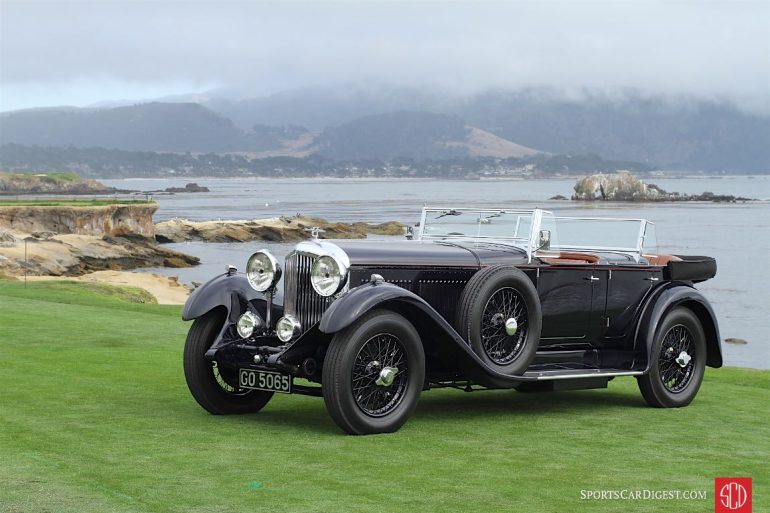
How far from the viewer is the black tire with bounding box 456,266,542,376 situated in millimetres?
9758

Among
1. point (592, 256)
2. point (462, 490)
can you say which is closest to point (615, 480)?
point (462, 490)

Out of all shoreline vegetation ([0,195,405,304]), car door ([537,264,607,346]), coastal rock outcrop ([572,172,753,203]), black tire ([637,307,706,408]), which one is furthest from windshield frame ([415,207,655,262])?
coastal rock outcrop ([572,172,753,203])

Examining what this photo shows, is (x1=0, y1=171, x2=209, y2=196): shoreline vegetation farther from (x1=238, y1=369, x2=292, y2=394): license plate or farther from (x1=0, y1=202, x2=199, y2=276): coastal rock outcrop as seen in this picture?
(x1=238, y1=369, x2=292, y2=394): license plate

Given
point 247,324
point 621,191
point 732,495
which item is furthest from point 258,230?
point 621,191

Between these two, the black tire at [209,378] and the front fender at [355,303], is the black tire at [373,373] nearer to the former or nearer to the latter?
the front fender at [355,303]

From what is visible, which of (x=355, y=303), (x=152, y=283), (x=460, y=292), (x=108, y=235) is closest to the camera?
(x=355, y=303)

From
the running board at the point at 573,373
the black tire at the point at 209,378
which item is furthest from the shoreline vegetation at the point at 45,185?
the running board at the point at 573,373

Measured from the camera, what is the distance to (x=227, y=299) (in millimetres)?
10273

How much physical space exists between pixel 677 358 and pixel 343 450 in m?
4.63

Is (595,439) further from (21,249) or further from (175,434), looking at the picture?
(21,249)

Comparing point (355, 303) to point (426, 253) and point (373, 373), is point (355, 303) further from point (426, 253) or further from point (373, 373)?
point (426, 253)

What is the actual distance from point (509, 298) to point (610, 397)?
8.56 ft

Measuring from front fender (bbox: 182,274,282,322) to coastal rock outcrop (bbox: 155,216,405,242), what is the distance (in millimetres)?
73484

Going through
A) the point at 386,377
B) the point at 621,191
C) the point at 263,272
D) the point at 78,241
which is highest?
the point at 263,272
